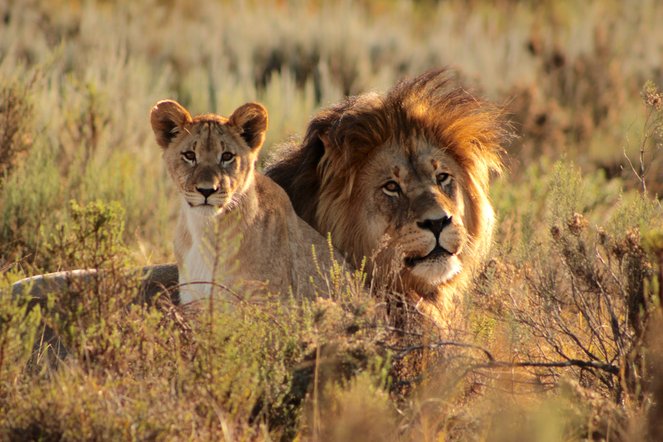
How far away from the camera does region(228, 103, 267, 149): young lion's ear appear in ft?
16.8

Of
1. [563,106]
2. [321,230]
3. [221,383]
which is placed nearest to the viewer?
[221,383]

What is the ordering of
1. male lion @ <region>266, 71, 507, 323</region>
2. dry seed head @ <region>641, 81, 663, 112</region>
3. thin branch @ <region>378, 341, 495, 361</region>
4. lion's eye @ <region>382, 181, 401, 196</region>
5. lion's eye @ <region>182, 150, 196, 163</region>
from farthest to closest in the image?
Answer: 1. lion's eye @ <region>382, 181, 401, 196</region>
2. male lion @ <region>266, 71, 507, 323</region>
3. dry seed head @ <region>641, 81, 663, 112</region>
4. lion's eye @ <region>182, 150, 196, 163</region>
5. thin branch @ <region>378, 341, 495, 361</region>

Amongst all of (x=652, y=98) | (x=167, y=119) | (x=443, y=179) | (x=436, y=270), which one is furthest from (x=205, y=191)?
(x=652, y=98)

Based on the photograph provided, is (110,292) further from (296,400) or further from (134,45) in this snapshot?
(134,45)

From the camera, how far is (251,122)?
521 cm

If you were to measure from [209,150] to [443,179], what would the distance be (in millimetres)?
1248

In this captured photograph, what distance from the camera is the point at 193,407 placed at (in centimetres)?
385

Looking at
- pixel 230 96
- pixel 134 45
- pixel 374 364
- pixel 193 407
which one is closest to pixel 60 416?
pixel 193 407

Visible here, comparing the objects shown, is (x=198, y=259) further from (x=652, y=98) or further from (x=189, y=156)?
(x=652, y=98)

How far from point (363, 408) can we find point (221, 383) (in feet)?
1.93

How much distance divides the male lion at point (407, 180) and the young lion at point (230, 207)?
0.39m

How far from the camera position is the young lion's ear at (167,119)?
5.07 metres

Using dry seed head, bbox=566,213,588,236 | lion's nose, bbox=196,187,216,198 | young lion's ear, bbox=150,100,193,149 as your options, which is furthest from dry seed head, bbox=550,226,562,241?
young lion's ear, bbox=150,100,193,149

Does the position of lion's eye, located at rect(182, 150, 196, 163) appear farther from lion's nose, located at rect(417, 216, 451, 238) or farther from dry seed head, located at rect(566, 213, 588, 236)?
dry seed head, located at rect(566, 213, 588, 236)
